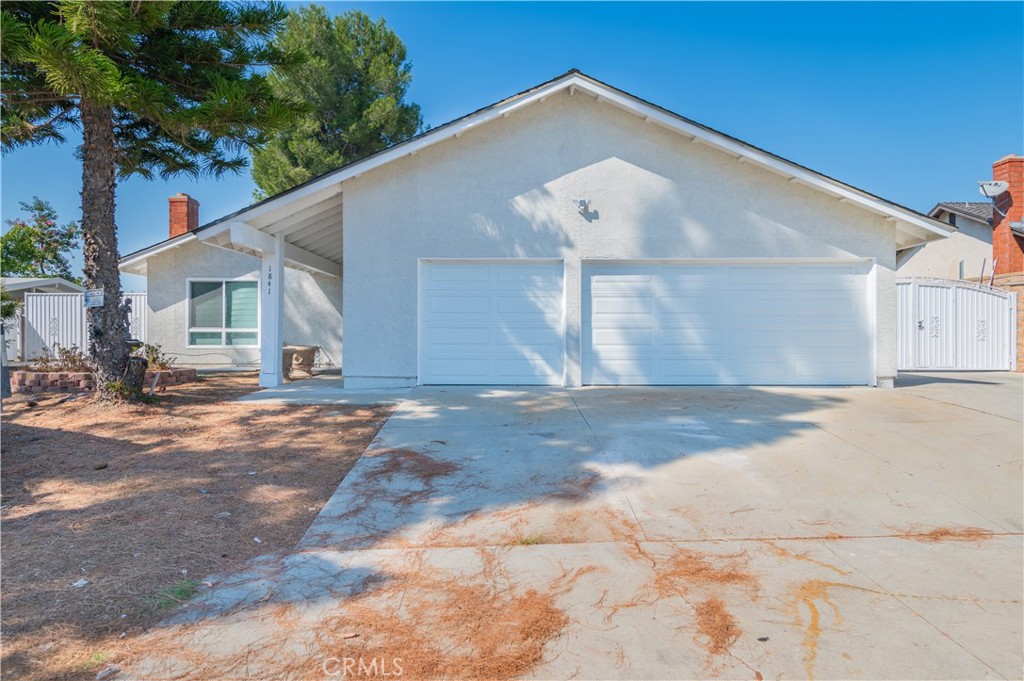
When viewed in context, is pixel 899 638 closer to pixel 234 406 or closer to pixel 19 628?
pixel 19 628

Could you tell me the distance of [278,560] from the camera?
138 inches

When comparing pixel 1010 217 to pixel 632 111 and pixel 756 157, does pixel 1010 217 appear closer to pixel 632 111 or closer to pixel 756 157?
pixel 756 157

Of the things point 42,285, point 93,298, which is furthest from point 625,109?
point 42,285

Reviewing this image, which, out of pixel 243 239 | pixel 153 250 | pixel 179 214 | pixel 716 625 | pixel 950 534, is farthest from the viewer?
pixel 179 214

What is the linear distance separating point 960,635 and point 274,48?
10.1 m

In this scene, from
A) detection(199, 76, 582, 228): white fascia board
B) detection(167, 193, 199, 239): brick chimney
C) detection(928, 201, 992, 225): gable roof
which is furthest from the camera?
detection(928, 201, 992, 225): gable roof

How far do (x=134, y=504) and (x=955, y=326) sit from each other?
16334 millimetres

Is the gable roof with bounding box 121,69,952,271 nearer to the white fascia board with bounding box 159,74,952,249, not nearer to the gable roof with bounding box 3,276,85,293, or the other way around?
the white fascia board with bounding box 159,74,952,249

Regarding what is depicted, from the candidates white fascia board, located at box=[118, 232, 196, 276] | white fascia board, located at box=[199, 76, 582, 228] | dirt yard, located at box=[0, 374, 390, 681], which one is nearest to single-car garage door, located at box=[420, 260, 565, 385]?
white fascia board, located at box=[199, 76, 582, 228]

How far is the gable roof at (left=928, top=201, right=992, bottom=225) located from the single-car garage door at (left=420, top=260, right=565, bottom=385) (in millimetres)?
16751

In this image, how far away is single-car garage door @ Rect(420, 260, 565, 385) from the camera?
9.57 metres

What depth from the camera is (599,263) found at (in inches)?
381

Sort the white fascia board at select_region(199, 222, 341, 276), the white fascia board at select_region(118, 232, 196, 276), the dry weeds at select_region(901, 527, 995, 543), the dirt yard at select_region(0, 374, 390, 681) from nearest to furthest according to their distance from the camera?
the dirt yard at select_region(0, 374, 390, 681), the dry weeds at select_region(901, 527, 995, 543), the white fascia board at select_region(199, 222, 341, 276), the white fascia board at select_region(118, 232, 196, 276)

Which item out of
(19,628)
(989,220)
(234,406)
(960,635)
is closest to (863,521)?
(960,635)
